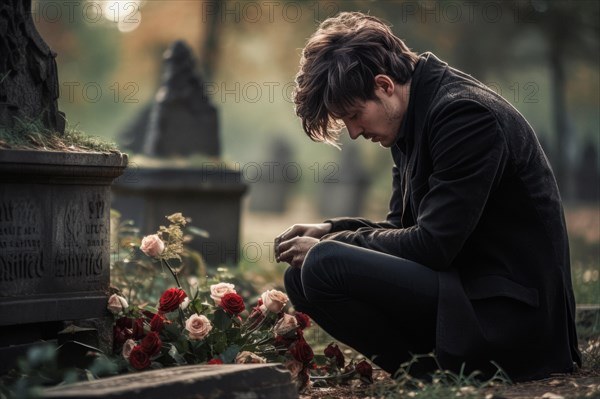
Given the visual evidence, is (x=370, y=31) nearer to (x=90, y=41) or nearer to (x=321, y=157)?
(x=90, y=41)

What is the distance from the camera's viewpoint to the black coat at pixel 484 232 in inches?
139

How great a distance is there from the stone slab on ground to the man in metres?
0.69

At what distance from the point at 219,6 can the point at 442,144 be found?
55.1ft

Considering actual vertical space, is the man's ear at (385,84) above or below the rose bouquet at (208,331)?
above

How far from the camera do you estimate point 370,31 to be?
3.81 metres

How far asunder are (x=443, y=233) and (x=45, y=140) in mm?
1607

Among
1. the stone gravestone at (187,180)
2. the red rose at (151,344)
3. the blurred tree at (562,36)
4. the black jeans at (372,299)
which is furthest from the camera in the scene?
the blurred tree at (562,36)

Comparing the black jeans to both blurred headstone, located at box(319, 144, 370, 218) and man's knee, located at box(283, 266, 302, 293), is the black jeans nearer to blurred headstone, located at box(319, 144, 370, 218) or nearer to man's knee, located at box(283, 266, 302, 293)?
man's knee, located at box(283, 266, 302, 293)

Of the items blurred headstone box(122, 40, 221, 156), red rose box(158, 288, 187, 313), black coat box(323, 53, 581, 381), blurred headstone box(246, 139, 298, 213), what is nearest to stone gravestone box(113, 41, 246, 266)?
blurred headstone box(122, 40, 221, 156)

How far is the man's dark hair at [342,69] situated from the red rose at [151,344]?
1014 mm

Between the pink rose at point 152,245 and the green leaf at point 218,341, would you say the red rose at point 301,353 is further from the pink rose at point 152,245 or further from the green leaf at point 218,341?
the pink rose at point 152,245

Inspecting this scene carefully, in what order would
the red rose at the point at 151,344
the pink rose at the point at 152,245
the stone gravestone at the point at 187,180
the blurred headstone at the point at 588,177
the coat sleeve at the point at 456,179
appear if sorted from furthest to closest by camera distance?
the blurred headstone at the point at 588,177, the stone gravestone at the point at 187,180, the pink rose at the point at 152,245, the red rose at the point at 151,344, the coat sleeve at the point at 456,179

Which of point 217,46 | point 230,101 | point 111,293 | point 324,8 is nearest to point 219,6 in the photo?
point 217,46

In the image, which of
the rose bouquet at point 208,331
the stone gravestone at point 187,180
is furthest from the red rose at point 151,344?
the stone gravestone at point 187,180
